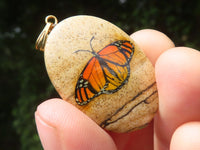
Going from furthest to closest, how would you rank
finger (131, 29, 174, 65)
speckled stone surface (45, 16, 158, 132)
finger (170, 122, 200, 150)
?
1. finger (131, 29, 174, 65)
2. speckled stone surface (45, 16, 158, 132)
3. finger (170, 122, 200, 150)

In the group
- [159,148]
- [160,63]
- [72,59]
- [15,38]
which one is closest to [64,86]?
[72,59]

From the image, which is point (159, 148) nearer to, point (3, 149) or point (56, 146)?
point (56, 146)

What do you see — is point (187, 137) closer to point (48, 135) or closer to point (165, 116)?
point (165, 116)

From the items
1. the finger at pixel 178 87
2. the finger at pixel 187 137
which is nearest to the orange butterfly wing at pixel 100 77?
the finger at pixel 178 87

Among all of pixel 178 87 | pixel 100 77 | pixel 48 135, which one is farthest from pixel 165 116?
pixel 48 135

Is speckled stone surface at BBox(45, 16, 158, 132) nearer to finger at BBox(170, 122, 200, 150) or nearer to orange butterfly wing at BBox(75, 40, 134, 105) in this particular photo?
orange butterfly wing at BBox(75, 40, 134, 105)

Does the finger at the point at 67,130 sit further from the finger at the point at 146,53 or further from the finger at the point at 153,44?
the finger at the point at 153,44

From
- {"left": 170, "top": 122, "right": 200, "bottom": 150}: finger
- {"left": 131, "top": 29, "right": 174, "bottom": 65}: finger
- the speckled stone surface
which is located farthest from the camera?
{"left": 131, "top": 29, "right": 174, "bottom": 65}: finger

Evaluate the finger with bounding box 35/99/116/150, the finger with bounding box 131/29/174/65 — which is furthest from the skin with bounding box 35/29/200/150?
the finger with bounding box 131/29/174/65

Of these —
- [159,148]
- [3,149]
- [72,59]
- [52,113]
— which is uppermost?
[72,59]
